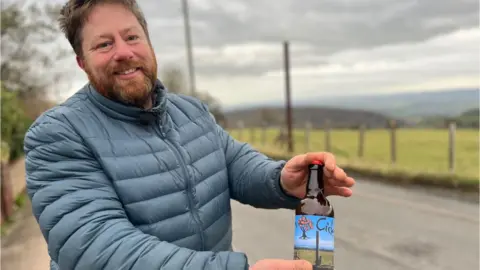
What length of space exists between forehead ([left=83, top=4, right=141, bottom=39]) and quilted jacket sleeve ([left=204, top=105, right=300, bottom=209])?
61 cm

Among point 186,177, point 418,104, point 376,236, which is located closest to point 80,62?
point 186,177

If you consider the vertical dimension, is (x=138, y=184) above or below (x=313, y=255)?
above

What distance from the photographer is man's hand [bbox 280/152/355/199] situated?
64.9 inches

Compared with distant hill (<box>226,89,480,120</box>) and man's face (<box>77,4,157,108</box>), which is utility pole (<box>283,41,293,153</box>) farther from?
man's face (<box>77,4,157,108</box>)

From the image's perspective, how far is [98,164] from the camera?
155cm

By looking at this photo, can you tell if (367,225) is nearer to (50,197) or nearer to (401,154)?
(50,197)

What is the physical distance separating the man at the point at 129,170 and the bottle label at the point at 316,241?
217 millimetres

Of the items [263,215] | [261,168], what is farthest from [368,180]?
[261,168]

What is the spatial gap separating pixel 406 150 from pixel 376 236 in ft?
42.3

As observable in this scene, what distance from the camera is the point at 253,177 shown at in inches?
81.0

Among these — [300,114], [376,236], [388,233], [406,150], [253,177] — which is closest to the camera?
[253,177]

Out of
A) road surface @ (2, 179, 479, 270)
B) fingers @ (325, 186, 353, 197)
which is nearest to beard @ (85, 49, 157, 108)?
fingers @ (325, 186, 353, 197)

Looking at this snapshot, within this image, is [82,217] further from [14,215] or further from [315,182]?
[14,215]

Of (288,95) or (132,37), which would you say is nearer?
(132,37)
